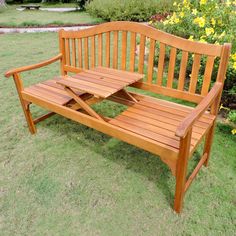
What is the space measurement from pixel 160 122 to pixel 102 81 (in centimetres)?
69

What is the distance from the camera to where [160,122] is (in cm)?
224

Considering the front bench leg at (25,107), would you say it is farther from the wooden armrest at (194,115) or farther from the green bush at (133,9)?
the green bush at (133,9)

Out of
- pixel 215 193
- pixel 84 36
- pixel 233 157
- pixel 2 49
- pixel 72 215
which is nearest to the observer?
pixel 72 215

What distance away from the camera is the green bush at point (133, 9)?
1066 cm

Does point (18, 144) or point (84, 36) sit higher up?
point (84, 36)

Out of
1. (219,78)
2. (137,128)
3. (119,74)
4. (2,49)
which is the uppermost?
(219,78)

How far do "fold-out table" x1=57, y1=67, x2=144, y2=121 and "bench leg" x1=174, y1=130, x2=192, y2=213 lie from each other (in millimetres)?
759

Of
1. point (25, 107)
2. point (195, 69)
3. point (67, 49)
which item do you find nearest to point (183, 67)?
point (195, 69)

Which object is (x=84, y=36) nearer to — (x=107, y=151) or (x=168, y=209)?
(x=107, y=151)

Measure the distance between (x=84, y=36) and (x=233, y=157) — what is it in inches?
81.5

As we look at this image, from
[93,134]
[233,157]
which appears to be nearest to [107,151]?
[93,134]

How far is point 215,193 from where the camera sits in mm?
2277

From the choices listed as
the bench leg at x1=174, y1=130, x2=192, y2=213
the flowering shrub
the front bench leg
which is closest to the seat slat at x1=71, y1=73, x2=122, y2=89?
the front bench leg

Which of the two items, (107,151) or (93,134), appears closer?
(107,151)
